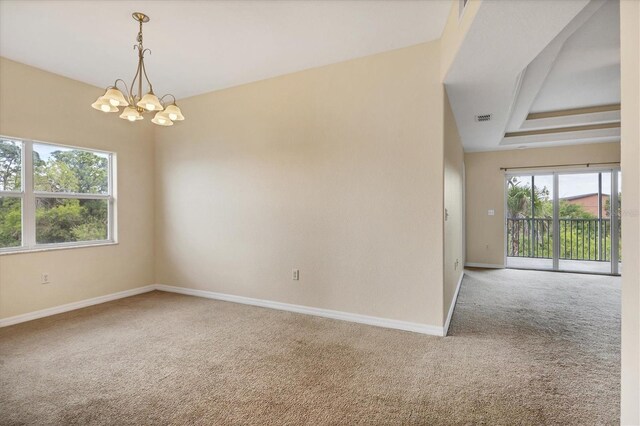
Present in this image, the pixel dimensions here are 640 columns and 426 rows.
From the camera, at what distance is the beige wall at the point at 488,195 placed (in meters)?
6.32

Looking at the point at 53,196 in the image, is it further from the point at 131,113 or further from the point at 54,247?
the point at 131,113

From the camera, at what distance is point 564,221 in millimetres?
6188

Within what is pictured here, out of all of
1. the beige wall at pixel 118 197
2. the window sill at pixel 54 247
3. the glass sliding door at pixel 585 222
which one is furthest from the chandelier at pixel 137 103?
the glass sliding door at pixel 585 222

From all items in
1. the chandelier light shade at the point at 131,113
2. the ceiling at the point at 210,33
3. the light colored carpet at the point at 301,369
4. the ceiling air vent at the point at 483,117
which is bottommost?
the light colored carpet at the point at 301,369

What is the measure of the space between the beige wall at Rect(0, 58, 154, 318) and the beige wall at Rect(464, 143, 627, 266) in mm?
6211

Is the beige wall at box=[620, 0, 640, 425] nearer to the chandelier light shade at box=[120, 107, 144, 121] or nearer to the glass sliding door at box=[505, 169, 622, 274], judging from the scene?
the chandelier light shade at box=[120, 107, 144, 121]

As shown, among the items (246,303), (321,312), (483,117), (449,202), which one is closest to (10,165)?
(246,303)

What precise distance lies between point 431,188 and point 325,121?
141cm

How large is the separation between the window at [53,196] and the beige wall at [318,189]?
786mm

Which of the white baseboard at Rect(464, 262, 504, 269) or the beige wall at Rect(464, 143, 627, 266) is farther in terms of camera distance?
the white baseboard at Rect(464, 262, 504, 269)

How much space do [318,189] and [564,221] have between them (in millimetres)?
5538

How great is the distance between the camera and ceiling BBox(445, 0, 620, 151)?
2.04m

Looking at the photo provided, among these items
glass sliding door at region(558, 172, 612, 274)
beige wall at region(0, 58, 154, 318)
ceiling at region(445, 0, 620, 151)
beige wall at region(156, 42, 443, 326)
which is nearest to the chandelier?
beige wall at region(156, 42, 443, 326)

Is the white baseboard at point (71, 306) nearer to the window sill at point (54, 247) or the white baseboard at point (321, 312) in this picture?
the white baseboard at point (321, 312)
